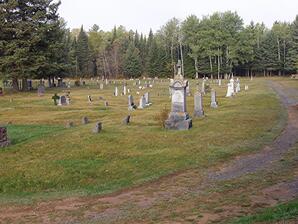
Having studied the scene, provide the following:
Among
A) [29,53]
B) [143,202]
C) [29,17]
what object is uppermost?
[29,17]

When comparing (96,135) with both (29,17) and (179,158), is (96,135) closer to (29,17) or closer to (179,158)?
(179,158)

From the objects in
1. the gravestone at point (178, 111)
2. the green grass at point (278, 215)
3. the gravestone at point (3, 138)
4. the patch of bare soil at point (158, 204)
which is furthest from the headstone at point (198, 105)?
the green grass at point (278, 215)

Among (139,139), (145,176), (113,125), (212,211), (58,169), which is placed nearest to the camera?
(212,211)

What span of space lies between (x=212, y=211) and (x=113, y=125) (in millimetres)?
14497

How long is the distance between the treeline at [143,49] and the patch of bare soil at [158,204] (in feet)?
140

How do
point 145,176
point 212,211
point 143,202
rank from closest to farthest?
point 212,211 → point 143,202 → point 145,176

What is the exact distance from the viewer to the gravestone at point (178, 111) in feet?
74.2

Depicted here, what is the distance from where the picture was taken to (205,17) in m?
104

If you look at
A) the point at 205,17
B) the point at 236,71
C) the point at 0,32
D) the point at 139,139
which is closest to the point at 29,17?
the point at 0,32

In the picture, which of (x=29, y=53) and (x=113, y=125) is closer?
(x=113, y=125)

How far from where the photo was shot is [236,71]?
108 m

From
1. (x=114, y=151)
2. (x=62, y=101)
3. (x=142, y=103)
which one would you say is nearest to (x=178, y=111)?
(x=114, y=151)

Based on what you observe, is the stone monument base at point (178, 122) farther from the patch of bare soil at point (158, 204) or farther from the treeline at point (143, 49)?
the treeline at point (143, 49)

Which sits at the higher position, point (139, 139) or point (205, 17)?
point (205, 17)
